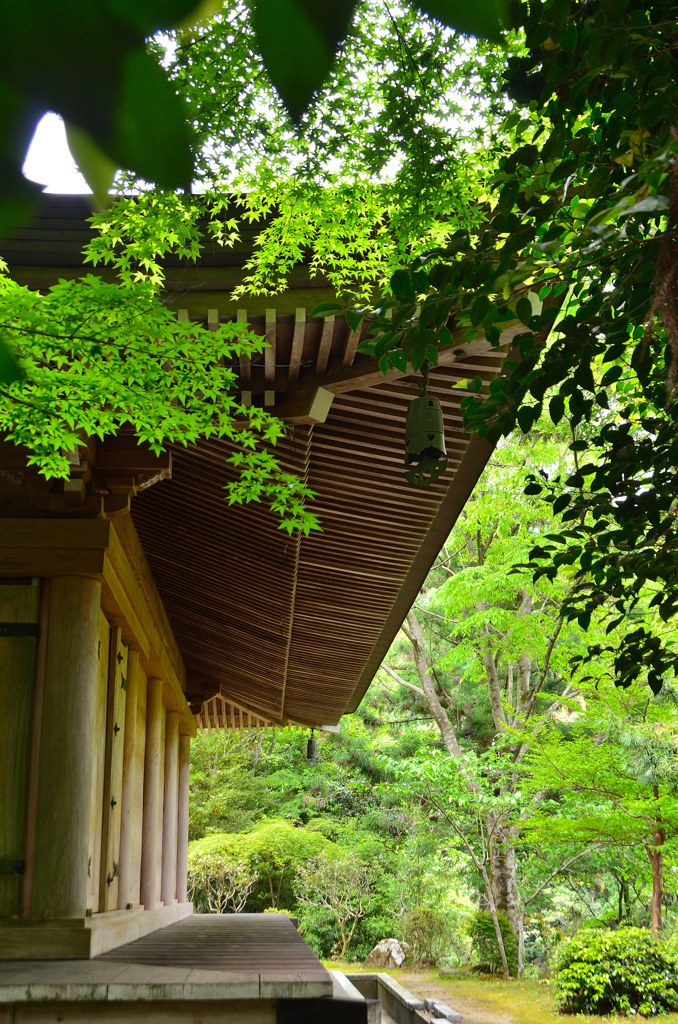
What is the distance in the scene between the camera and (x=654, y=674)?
2.49 metres

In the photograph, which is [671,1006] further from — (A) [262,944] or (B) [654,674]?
(B) [654,674]

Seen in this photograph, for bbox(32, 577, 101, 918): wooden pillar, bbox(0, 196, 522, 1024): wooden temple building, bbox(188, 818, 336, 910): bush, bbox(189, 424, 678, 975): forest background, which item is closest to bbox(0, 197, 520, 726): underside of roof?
bbox(0, 196, 522, 1024): wooden temple building

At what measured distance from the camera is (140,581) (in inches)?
198

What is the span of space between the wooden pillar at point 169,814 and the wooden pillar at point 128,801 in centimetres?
210

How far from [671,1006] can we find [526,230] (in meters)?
10.6

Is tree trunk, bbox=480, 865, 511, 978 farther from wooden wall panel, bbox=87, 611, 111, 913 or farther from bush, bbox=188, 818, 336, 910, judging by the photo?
wooden wall panel, bbox=87, 611, 111, 913

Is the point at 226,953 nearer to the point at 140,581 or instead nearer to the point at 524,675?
the point at 140,581

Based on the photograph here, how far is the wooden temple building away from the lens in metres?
3.13

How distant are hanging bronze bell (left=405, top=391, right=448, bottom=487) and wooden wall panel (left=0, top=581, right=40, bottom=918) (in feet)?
6.69

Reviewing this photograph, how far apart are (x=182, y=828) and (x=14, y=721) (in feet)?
18.3

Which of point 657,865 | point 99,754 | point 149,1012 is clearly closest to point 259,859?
point 657,865

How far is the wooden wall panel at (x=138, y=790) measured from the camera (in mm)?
5359

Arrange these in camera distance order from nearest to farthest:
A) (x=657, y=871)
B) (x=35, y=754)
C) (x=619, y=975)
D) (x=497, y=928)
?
1. (x=35, y=754)
2. (x=619, y=975)
3. (x=657, y=871)
4. (x=497, y=928)

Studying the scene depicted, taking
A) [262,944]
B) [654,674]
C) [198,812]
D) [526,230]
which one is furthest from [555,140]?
[198,812]
